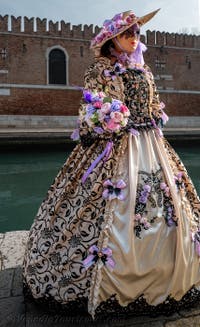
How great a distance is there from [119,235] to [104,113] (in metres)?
0.54

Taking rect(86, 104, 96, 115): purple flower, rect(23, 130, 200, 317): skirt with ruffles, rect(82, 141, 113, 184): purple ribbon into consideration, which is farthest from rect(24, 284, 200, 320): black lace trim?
rect(86, 104, 96, 115): purple flower

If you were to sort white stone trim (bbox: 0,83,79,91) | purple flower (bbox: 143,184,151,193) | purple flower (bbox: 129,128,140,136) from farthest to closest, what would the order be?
white stone trim (bbox: 0,83,79,91) → purple flower (bbox: 129,128,140,136) → purple flower (bbox: 143,184,151,193)

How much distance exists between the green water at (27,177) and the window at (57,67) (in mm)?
8072

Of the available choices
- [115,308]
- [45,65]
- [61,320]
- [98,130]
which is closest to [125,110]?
[98,130]

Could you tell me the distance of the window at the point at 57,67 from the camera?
16734mm

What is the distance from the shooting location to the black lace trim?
4.76 feet

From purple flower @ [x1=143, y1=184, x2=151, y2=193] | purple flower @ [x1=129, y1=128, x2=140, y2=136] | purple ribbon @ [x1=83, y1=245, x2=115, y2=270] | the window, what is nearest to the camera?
purple ribbon @ [x1=83, y1=245, x2=115, y2=270]

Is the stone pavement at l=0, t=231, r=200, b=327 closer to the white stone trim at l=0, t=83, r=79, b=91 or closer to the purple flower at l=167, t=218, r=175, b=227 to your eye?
the purple flower at l=167, t=218, r=175, b=227

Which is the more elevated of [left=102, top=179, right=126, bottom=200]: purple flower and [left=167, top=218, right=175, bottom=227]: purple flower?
[left=102, top=179, right=126, bottom=200]: purple flower

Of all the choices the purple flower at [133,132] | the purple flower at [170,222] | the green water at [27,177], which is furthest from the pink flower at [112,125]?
the green water at [27,177]

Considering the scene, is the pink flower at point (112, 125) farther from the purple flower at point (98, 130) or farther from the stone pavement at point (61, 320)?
the stone pavement at point (61, 320)

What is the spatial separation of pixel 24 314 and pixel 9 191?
15.7ft

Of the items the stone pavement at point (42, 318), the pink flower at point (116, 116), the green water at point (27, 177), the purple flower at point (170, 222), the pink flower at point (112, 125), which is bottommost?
the green water at point (27, 177)
